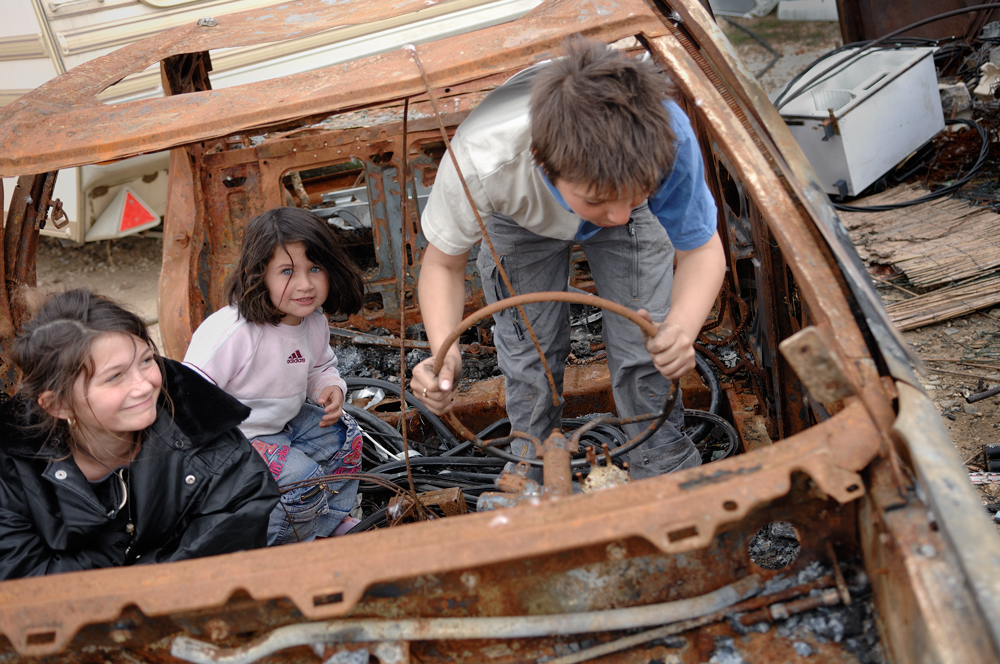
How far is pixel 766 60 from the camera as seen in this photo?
9.09 metres

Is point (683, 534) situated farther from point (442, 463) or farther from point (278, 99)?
point (278, 99)

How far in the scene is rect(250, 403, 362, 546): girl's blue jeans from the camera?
255 centimetres

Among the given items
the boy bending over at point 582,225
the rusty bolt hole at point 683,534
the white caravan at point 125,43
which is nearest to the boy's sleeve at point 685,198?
the boy bending over at point 582,225

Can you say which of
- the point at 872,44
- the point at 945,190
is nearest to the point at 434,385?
the point at 945,190

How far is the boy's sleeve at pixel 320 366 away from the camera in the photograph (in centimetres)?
281

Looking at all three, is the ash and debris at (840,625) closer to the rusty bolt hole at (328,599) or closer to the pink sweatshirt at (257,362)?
the rusty bolt hole at (328,599)

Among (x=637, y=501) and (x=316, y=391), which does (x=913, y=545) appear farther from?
(x=316, y=391)

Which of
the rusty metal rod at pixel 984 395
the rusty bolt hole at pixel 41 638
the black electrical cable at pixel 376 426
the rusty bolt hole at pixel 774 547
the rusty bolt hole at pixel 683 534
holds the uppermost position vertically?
the rusty bolt hole at pixel 41 638

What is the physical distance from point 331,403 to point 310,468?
0.83 feet

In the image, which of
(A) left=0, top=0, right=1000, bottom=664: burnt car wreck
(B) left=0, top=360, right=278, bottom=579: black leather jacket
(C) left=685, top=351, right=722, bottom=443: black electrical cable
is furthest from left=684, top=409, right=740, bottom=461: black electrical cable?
(B) left=0, top=360, right=278, bottom=579: black leather jacket

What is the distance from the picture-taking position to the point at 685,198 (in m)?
1.98

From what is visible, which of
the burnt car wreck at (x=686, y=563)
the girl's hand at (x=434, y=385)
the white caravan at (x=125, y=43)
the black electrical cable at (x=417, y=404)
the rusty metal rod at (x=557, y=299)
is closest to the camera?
the burnt car wreck at (x=686, y=563)

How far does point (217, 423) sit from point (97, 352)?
0.38m

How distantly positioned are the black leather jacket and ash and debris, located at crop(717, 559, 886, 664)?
4.42 feet
